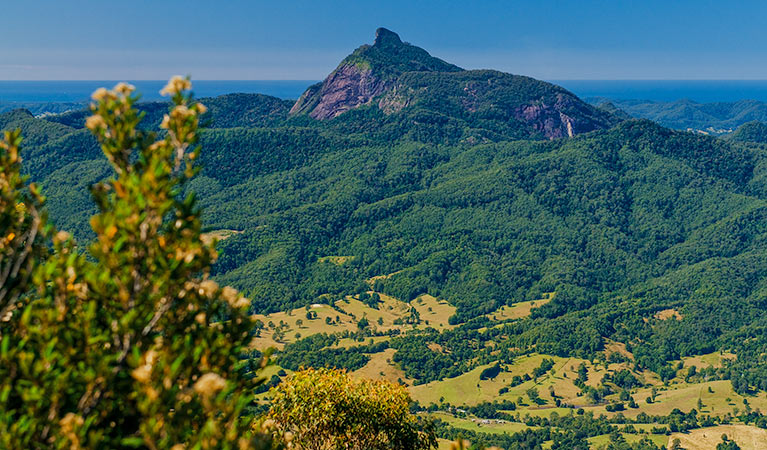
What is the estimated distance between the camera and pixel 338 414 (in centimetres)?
2634

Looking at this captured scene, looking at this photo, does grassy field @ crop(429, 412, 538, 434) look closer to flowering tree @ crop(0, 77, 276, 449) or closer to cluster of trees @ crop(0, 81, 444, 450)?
cluster of trees @ crop(0, 81, 444, 450)

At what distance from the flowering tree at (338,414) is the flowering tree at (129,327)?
17.0 meters

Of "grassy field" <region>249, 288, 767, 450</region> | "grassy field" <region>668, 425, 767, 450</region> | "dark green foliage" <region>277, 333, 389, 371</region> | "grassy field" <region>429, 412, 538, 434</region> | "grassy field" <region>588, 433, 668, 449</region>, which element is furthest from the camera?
"dark green foliage" <region>277, 333, 389, 371</region>

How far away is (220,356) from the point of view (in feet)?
30.6

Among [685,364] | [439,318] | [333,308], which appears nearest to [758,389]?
[685,364]

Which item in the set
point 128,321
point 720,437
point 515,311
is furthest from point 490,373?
point 128,321

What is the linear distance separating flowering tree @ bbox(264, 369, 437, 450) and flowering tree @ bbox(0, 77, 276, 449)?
55.7ft

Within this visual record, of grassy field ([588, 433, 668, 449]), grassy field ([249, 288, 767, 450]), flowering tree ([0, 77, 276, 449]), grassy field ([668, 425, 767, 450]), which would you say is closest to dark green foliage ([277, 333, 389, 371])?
grassy field ([249, 288, 767, 450])

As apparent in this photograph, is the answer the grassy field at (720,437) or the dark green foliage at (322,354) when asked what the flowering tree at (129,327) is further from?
the dark green foliage at (322,354)

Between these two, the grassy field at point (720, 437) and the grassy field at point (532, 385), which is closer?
the grassy field at point (720, 437)

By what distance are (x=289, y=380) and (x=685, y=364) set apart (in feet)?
530

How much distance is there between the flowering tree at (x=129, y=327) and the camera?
8141 millimetres

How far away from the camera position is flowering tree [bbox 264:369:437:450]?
85.5ft

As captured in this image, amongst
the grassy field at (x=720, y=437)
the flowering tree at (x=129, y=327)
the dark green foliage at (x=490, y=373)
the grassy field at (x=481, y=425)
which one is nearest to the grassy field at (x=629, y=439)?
the grassy field at (x=720, y=437)
